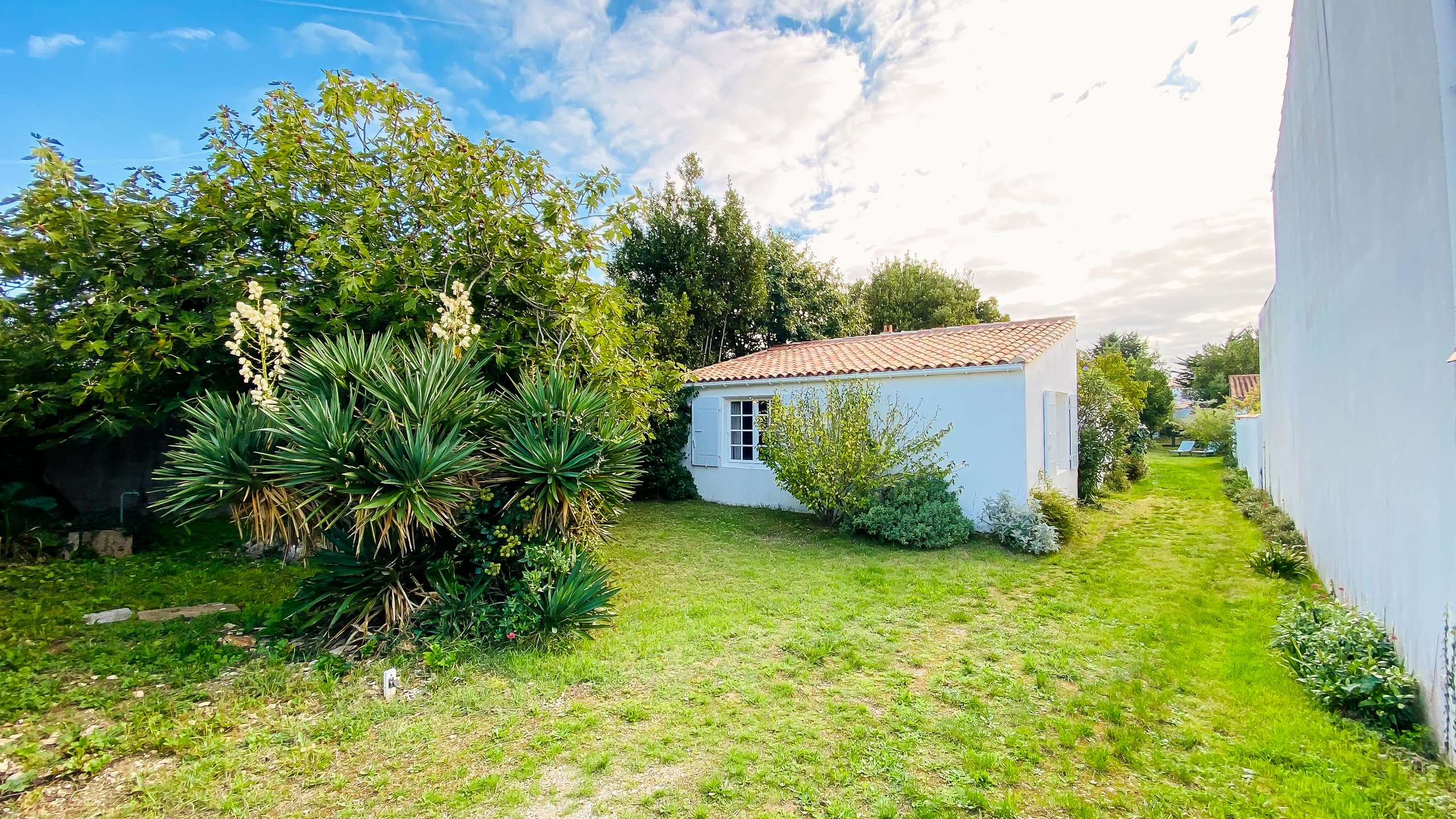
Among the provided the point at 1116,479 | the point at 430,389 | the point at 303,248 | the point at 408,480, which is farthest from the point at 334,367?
the point at 1116,479

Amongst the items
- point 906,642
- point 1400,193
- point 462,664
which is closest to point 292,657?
point 462,664

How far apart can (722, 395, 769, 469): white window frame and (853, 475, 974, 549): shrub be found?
3.72m

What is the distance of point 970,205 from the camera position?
1454 cm

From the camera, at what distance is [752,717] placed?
447 cm

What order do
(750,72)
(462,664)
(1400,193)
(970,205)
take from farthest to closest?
1. (970,205)
2. (750,72)
3. (462,664)
4. (1400,193)

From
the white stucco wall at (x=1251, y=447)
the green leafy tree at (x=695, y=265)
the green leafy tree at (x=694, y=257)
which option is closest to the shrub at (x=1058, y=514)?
the white stucco wall at (x=1251, y=447)

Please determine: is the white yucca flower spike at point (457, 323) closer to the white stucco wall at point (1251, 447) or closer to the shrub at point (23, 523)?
the shrub at point (23, 523)

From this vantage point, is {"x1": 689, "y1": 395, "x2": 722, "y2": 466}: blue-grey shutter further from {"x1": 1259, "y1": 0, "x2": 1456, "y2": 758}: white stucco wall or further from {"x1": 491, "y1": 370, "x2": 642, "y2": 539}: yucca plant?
{"x1": 1259, "y1": 0, "x2": 1456, "y2": 758}: white stucco wall

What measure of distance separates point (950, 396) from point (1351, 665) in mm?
7271

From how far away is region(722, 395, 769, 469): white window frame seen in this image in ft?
46.3

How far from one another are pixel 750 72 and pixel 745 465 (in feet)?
28.3

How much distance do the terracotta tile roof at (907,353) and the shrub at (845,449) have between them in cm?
115

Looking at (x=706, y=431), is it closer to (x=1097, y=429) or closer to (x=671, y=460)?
(x=671, y=460)

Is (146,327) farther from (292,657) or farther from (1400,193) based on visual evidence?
(1400,193)
